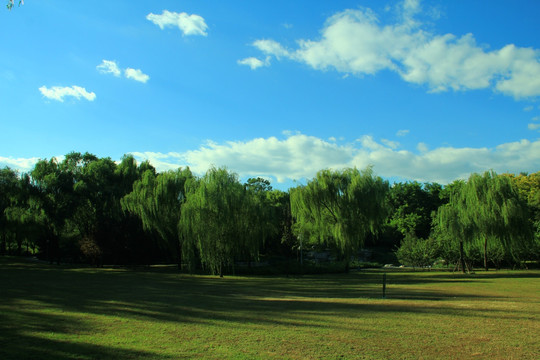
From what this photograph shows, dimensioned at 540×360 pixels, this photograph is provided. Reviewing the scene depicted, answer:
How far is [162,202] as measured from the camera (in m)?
31.8

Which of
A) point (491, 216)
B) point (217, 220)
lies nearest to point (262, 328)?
point (217, 220)

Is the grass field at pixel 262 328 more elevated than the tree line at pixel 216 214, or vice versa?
the tree line at pixel 216 214

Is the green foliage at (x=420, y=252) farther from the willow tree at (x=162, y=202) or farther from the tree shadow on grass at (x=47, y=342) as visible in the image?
the tree shadow on grass at (x=47, y=342)

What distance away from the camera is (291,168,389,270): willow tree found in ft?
101

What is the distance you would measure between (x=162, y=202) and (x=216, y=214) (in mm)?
7315

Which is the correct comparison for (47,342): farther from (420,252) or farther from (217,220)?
(420,252)

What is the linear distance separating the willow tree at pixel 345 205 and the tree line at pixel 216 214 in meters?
0.09

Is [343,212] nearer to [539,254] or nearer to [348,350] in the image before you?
[539,254]

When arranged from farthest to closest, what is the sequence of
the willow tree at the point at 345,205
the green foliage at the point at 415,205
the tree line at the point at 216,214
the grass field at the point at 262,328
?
the green foliage at the point at 415,205 → the willow tree at the point at 345,205 → the tree line at the point at 216,214 → the grass field at the point at 262,328

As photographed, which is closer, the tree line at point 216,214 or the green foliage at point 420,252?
the tree line at point 216,214

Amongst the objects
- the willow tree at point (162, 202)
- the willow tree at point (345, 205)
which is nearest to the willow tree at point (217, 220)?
the willow tree at point (162, 202)

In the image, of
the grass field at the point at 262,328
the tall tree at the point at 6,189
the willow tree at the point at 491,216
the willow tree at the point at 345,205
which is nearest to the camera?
the grass field at the point at 262,328

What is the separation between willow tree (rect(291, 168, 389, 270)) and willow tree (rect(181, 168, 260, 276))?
265 inches

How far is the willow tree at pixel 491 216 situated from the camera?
29.6 meters
